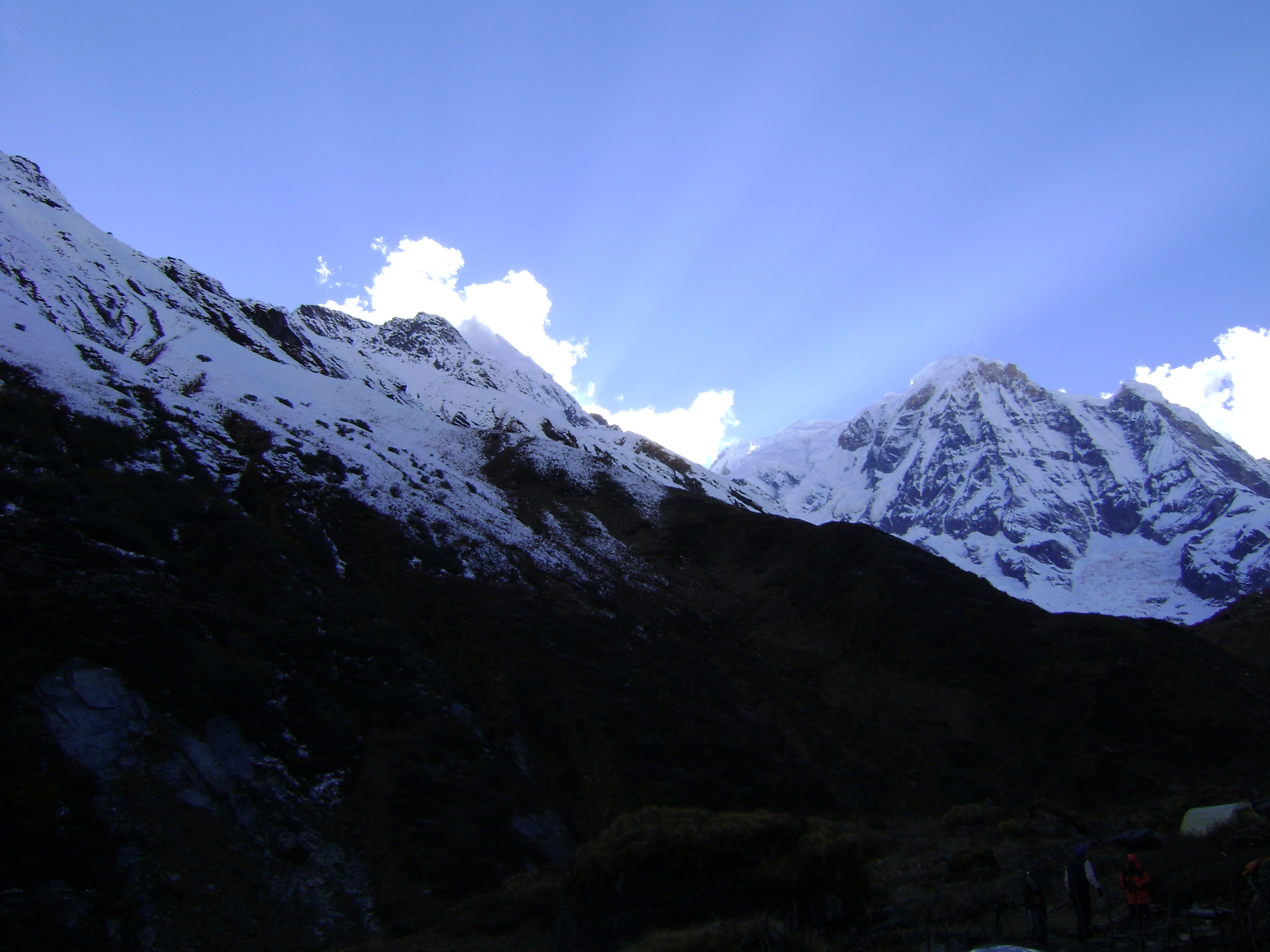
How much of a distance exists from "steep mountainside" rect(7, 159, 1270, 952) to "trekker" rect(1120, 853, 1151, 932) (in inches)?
191

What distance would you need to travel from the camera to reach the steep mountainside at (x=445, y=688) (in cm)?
1383

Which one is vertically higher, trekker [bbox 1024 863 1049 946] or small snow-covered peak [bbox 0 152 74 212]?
small snow-covered peak [bbox 0 152 74 212]

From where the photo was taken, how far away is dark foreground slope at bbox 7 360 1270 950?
45.3 ft

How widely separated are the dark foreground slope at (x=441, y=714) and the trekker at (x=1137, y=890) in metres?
4.91

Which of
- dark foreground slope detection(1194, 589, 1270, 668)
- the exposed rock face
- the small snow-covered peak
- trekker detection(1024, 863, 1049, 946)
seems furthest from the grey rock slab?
the small snow-covered peak

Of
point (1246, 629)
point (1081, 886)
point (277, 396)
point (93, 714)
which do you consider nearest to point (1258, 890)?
point (1081, 886)

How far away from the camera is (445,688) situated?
26.0 meters

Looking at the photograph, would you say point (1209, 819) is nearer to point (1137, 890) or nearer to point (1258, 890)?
point (1137, 890)

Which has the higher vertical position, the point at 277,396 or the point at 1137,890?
the point at 277,396

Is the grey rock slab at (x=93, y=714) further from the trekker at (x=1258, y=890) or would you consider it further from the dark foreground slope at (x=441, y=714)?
the trekker at (x=1258, y=890)

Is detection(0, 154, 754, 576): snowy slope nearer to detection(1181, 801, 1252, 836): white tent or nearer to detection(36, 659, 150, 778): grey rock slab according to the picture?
detection(36, 659, 150, 778): grey rock slab

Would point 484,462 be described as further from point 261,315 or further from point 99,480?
point 261,315

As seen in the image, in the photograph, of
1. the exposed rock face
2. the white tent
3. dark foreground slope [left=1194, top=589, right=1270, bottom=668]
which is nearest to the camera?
the white tent

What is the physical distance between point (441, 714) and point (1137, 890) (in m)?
20.7
